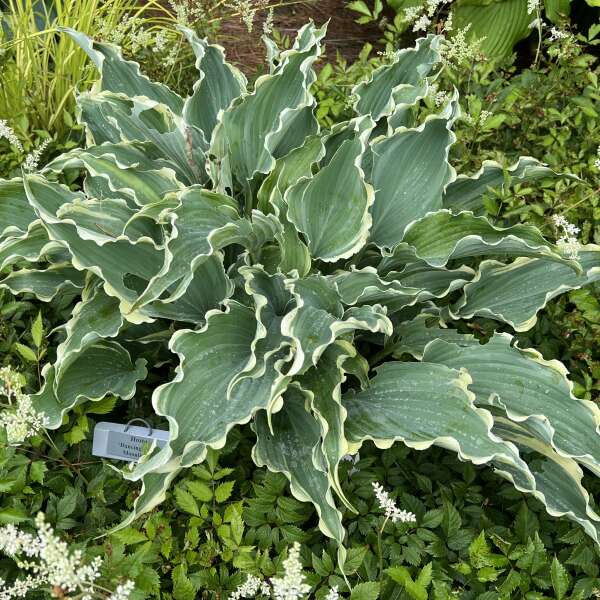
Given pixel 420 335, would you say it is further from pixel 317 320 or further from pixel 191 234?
pixel 191 234

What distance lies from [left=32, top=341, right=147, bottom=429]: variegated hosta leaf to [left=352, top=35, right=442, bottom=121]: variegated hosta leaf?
0.91 meters

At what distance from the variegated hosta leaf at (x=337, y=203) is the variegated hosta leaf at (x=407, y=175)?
0.55ft

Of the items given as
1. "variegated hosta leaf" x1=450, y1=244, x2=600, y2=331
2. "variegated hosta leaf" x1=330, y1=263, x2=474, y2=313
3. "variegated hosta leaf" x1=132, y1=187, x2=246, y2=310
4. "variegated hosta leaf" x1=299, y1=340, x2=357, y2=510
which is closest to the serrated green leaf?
"variegated hosta leaf" x1=299, y1=340, x2=357, y2=510

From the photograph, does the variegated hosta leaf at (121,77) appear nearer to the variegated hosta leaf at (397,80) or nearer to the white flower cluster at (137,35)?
the white flower cluster at (137,35)

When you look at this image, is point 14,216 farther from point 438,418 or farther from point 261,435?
point 438,418

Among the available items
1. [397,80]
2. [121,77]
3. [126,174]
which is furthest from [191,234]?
[397,80]

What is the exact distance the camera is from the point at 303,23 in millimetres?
3865

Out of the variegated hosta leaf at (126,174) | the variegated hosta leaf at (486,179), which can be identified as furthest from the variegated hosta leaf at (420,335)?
the variegated hosta leaf at (126,174)

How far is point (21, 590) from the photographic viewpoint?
100 centimetres

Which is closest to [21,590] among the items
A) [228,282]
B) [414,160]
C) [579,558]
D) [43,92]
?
[228,282]

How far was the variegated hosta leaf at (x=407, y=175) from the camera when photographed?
5.41 ft

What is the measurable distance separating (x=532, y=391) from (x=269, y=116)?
36.7 inches

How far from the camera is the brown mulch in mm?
3566

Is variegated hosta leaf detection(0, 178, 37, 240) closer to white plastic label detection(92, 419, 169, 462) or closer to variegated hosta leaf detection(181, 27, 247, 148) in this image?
variegated hosta leaf detection(181, 27, 247, 148)
